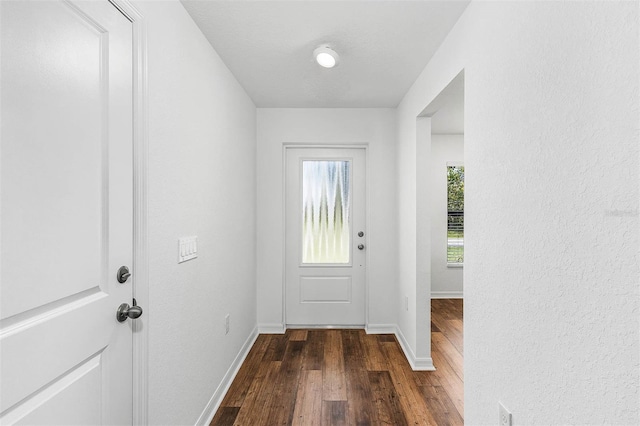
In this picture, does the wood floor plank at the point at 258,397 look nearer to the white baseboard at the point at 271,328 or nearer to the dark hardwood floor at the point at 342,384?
the dark hardwood floor at the point at 342,384

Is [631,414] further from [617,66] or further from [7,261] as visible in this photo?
[7,261]

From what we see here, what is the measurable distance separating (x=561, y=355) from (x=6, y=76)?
175cm

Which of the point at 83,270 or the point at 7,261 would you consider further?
the point at 83,270

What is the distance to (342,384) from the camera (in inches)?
96.5

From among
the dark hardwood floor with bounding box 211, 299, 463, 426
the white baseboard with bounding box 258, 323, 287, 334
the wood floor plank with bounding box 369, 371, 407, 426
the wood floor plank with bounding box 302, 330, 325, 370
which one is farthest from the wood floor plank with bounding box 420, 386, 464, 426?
the white baseboard with bounding box 258, 323, 287, 334

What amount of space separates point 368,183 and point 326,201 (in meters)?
0.51

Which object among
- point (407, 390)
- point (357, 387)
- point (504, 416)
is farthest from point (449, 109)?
point (504, 416)

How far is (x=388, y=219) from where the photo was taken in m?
3.51

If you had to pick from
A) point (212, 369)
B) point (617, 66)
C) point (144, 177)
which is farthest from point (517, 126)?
point (212, 369)

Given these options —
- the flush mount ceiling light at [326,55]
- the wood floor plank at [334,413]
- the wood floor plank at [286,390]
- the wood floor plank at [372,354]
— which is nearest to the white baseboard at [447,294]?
the wood floor plank at [372,354]

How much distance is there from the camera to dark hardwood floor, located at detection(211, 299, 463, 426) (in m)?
2.08

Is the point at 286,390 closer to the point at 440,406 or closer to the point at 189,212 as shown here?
the point at 440,406

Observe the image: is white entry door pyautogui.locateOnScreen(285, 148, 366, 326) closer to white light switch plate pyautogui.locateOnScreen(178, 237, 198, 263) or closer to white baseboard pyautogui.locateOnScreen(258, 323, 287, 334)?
white baseboard pyautogui.locateOnScreen(258, 323, 287, 334)

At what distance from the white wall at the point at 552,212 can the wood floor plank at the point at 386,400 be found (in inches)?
19.9
